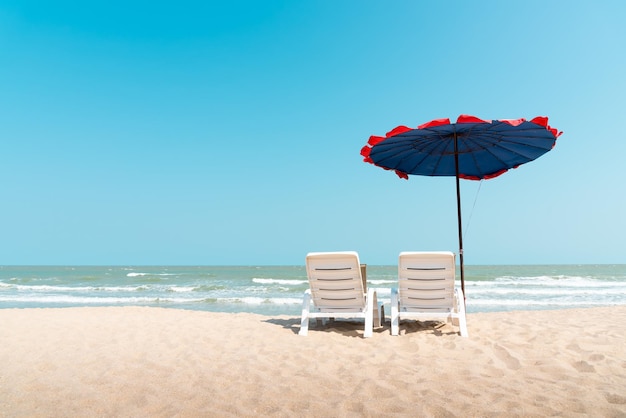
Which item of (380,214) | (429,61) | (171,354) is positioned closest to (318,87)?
(429,61)

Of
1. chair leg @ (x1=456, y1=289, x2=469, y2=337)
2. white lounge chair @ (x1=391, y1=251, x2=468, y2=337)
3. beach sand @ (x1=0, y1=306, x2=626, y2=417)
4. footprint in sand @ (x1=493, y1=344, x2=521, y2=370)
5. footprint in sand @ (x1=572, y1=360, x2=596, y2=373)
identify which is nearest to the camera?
beach sand @ (x1=0, y1=306, x2=626, y2=417)

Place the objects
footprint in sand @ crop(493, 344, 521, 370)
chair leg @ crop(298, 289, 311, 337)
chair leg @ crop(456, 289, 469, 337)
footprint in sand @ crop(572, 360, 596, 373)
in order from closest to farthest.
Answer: footprint in sand @ crop(572, 360, 596, 373)
footprint in sand @ crop(493, 344, 521, 370)
chair leg @ crop(456, 289, 469, 337)
chair leg @ crop(298, 289, 311, 337)

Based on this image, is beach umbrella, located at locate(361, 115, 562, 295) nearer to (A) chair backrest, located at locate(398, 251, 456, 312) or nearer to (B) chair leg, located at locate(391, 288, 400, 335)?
(A) chair backrest, located at locate(398, 251, 456, 312)

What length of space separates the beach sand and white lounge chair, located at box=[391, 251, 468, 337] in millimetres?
280

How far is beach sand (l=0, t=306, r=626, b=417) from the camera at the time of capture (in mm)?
2564

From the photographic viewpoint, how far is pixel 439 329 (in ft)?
18.1

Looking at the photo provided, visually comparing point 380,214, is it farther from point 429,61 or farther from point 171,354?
point 171,354

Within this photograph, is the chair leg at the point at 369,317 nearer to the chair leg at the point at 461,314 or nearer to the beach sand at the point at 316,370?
the beach sand at the point at 316,370

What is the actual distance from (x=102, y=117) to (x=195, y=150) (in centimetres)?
773

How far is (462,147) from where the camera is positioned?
629cm

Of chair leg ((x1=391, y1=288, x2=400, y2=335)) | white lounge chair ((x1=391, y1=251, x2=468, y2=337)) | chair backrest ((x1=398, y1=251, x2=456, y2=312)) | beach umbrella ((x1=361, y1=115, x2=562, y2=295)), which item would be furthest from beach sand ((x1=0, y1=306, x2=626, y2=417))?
beach umbrella ((x1=361, y1=115, x2=562, y2=295))

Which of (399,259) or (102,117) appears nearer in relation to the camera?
(399,259)

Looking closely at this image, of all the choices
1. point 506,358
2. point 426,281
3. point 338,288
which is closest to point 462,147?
point 426,281

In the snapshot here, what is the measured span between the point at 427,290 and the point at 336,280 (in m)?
1.20
